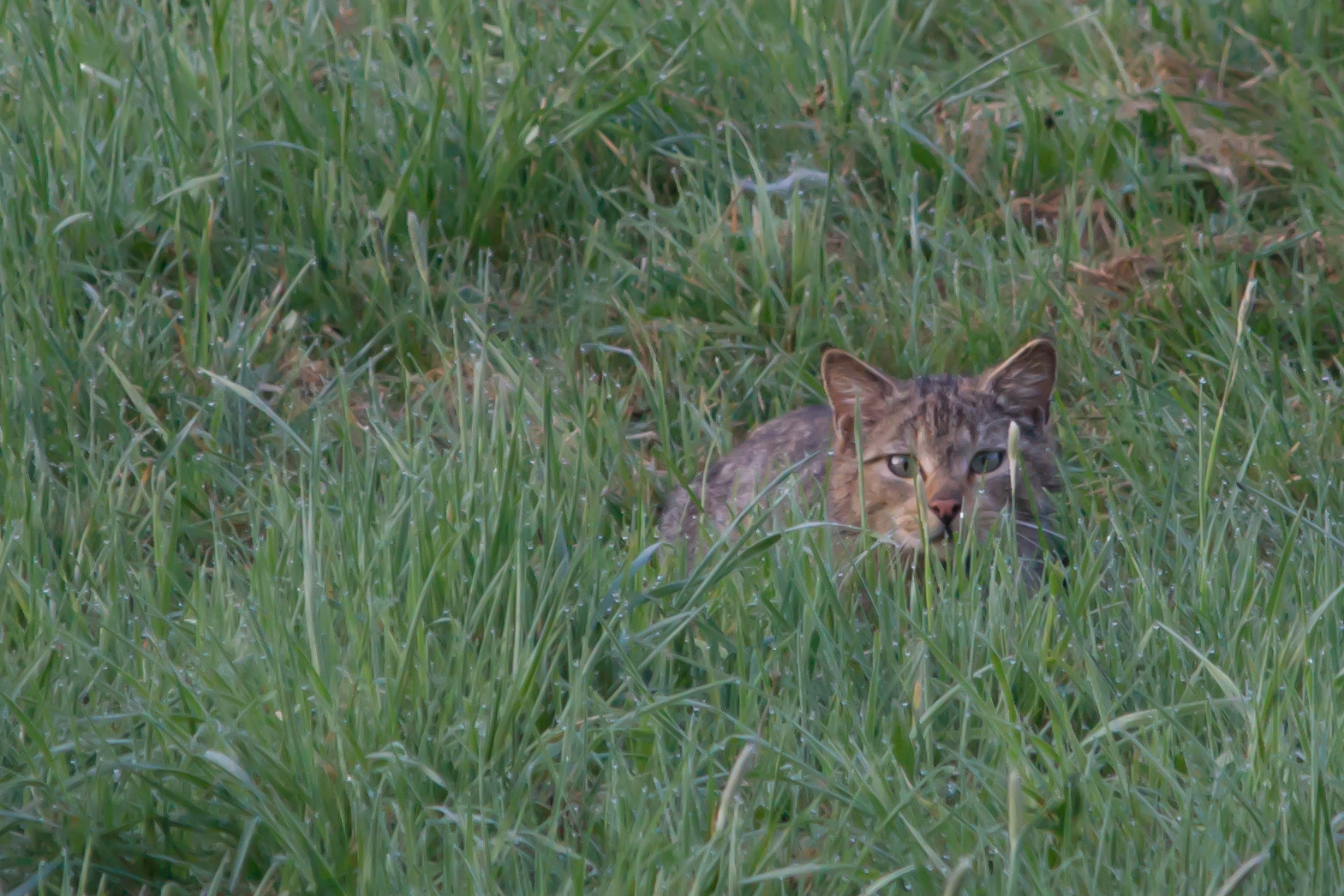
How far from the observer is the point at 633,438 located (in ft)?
15.4

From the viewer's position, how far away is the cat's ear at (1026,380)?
428cm

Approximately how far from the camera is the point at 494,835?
9.37 feet

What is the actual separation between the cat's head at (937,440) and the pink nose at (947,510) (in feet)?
0.04

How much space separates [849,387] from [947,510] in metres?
0.48

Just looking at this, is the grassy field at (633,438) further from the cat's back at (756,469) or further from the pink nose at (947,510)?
the pink nose at (947,510)

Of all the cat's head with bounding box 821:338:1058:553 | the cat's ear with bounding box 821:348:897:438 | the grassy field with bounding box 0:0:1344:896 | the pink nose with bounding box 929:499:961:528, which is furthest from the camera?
the cat's ear with bounding box 821:348:897:438

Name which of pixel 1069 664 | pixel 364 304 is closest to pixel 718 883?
pixel 1069 664

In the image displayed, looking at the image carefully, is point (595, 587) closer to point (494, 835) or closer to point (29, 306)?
point (494, 835)

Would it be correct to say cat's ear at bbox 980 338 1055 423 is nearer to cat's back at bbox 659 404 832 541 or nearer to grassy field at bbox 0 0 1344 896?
grassy field at bbox 0 0 1344 896

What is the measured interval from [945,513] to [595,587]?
44.4 inches

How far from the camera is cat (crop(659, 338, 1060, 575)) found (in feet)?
13.7

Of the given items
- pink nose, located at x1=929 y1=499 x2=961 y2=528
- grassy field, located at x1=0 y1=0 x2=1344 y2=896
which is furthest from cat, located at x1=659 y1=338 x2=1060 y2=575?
grassy field, located at x1=0 y1=0 x2=1344 y2=896

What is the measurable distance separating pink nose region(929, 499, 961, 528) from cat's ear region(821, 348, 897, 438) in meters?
0.37

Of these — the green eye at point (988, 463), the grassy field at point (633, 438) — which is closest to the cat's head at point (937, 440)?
the green eye at point (988, 463)
